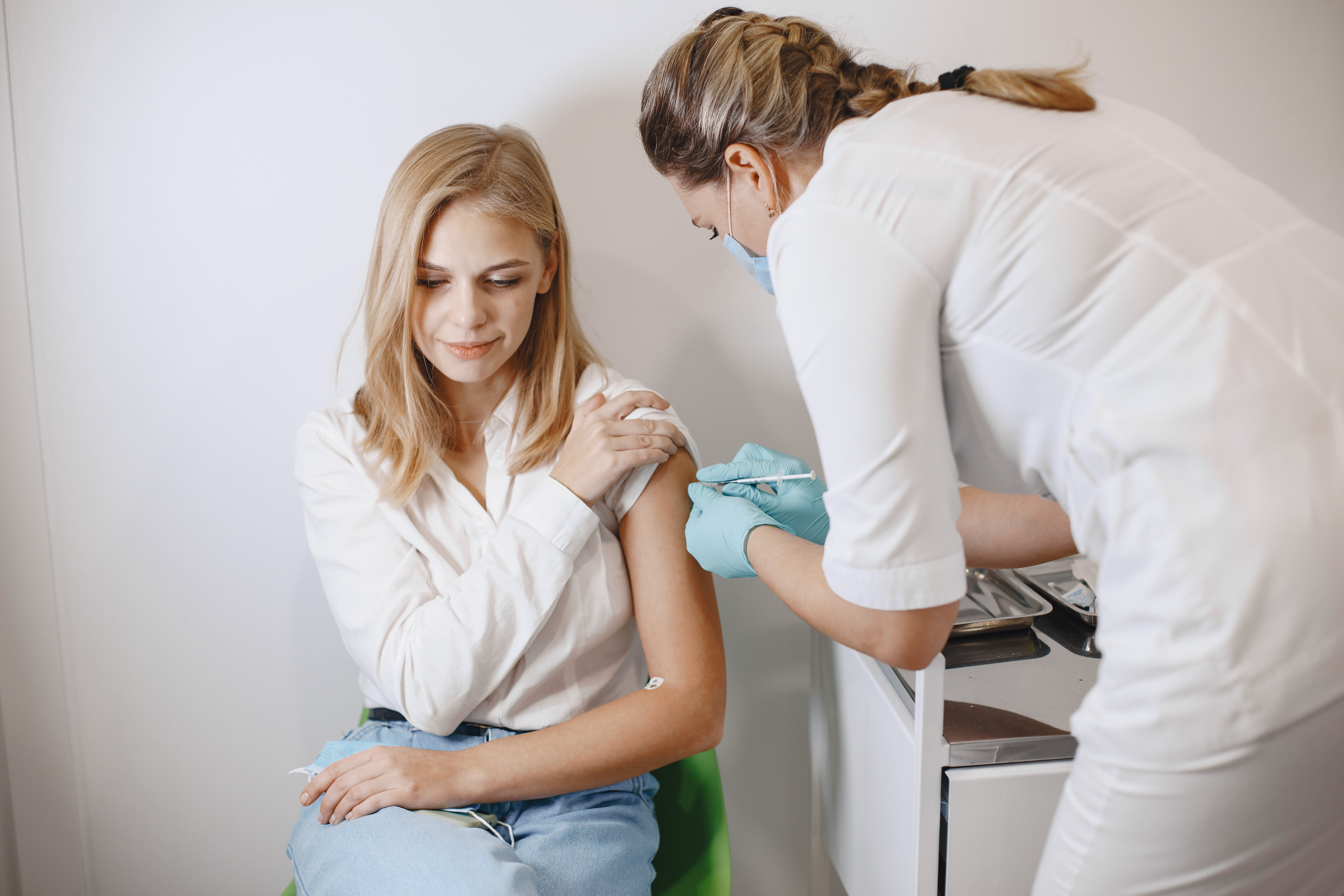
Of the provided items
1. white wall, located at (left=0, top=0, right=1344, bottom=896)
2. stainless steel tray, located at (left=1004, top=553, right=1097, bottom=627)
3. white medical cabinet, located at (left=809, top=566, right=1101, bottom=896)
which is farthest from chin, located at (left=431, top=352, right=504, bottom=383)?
stainless steel tray, located at (left=1004, top=553, right=1097, bottom=627)

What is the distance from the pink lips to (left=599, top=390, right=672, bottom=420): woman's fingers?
0.20 m

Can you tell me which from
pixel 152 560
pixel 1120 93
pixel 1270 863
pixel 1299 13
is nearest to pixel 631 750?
pixel 1270 863

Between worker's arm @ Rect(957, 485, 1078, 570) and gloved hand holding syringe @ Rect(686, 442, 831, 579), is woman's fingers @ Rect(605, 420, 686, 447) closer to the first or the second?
gloved hand holding syringe @ Rect(686, 442, 831, 579)

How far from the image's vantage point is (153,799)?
66.8 inches

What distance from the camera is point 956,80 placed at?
840mm

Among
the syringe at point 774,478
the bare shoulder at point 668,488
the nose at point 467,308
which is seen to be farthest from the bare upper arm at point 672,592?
the nose at point 467,308

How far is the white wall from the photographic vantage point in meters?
1.45

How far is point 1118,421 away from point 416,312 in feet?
3.20

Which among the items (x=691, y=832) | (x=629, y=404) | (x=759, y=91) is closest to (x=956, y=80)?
(x=759, y=91)

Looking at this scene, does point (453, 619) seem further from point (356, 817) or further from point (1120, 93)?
point (1120, 93)

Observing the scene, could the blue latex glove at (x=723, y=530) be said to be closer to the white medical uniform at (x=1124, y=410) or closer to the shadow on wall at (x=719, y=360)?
the white medical uniform at (x=1124, y=410)

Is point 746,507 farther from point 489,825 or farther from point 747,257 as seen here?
point 489,825

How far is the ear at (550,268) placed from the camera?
4.43 feet

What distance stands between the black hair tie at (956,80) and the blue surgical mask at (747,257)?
23cm
